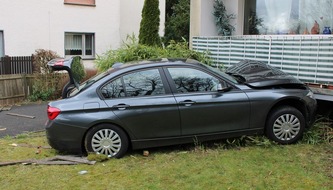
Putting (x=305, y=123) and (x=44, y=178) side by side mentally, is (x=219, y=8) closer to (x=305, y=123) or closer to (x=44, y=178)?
(x=305, y=123)

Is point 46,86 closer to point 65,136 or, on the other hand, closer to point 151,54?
point 151,54

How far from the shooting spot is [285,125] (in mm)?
6324

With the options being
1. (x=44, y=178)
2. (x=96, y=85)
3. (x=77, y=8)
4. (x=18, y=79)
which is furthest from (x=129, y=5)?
(x=44, y=178)

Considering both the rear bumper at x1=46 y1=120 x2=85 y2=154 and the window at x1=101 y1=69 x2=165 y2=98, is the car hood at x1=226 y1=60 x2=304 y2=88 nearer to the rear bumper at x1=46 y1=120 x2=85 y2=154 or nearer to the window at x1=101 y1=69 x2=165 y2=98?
the window at x1=101 y1=69 x2=165 y2=98

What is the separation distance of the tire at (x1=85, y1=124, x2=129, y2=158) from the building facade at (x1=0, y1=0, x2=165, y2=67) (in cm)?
1049

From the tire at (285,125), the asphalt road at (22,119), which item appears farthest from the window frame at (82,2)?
the tire at (285,125)

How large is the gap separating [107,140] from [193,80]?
69.1 inches

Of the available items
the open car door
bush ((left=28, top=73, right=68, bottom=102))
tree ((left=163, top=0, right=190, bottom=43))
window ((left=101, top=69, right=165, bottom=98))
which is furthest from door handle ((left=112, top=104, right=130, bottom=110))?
tree ((left=163, top=0, right=190, bottom=43))

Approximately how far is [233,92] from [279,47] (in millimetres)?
2356

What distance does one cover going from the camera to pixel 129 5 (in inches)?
722

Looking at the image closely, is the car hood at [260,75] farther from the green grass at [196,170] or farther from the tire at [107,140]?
the tire at [107,140]

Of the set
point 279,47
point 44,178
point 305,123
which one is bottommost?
point 44,178

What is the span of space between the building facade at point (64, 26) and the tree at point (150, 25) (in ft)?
11.7

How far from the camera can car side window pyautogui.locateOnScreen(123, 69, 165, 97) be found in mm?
6066
